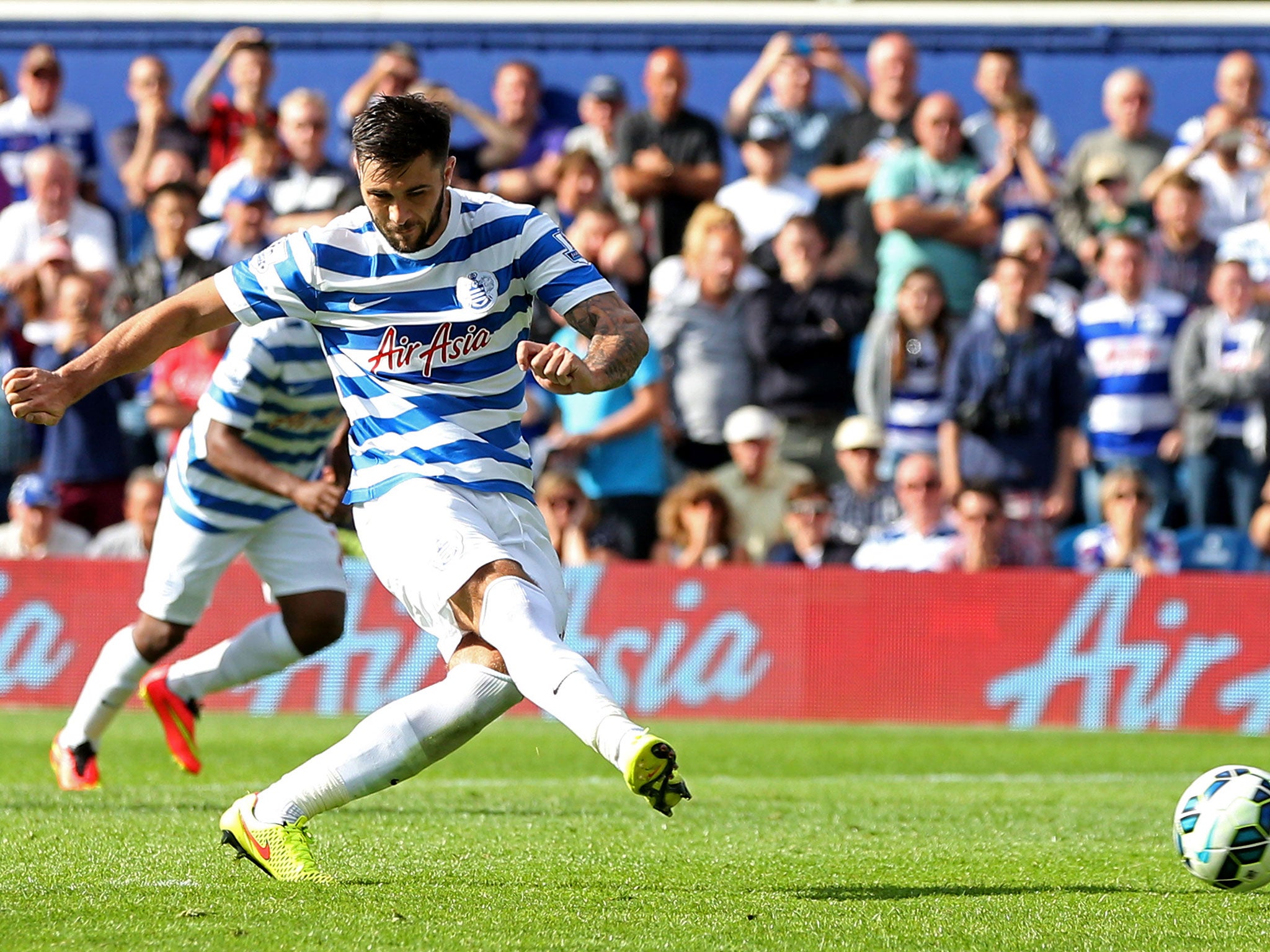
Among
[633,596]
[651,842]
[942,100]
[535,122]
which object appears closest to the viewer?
[651,842]

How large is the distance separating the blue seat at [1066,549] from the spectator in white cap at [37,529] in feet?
22.2

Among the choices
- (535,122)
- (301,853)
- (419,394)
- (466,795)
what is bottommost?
(466,795)

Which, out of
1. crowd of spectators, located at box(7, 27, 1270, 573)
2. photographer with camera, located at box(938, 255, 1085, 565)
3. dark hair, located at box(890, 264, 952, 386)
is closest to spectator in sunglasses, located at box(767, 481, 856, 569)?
crowd of spectators, located at box(7, 27, 1270, 573)

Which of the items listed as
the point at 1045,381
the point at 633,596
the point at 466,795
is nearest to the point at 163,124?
the point at 633,596

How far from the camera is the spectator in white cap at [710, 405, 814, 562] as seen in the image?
42.1ft

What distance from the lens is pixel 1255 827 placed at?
5488mm

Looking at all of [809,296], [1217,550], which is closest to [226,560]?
[809,296]

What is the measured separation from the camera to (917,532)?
1252 centimetres

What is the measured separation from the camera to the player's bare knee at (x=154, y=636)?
27.7 ft

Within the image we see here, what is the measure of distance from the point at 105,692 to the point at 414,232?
370 cm

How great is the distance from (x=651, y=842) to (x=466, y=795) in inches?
72.8

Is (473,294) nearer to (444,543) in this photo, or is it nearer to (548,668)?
(444,543)

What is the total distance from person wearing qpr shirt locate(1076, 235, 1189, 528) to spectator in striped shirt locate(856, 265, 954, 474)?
102cm

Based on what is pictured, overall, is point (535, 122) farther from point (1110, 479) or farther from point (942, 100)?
point (1110, 479)
